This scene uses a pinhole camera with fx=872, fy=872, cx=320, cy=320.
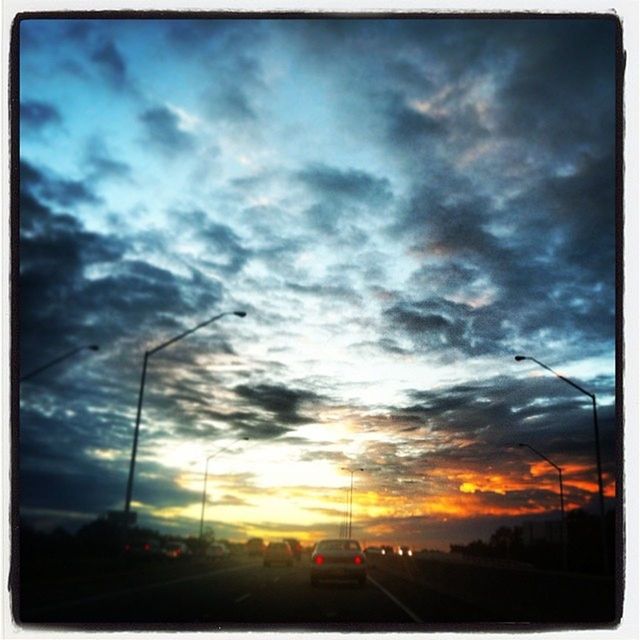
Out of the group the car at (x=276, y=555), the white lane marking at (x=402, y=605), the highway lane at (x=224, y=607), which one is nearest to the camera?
the highway lane at (x=224, y=607)

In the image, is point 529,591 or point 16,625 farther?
point 529,591

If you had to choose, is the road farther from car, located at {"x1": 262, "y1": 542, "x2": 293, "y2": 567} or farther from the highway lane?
car, located at {"x1": 262, "y1": 542, "x2": 293, "y2": 567}

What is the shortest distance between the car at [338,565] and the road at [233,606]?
1.71m

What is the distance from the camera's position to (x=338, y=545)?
3316 cm

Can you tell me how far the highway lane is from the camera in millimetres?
16031

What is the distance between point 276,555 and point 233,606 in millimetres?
37027

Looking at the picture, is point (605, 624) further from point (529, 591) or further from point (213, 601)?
point (213, 601)

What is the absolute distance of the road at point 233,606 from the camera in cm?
1484

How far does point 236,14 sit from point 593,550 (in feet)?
189

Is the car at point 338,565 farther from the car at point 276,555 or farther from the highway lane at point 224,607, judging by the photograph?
the car at point 276,555

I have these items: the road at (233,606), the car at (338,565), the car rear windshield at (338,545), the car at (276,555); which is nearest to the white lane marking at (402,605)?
the road at (233,606)

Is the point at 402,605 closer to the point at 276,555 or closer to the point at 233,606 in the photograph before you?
the point at 233,606

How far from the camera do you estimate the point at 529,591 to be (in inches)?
843
